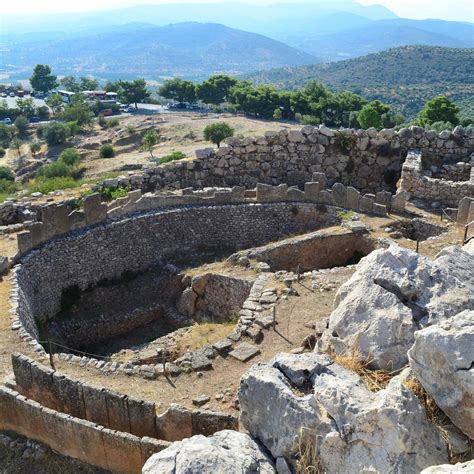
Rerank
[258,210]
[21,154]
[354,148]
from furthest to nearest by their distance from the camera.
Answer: [21,154] → [354,148] → [258,210]

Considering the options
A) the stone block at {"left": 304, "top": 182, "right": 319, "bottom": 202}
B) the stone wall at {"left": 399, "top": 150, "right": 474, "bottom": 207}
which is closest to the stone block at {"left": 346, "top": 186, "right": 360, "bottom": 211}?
the stone block at {"left": 304, "top": 182, "right": 319, "bottom": 202}

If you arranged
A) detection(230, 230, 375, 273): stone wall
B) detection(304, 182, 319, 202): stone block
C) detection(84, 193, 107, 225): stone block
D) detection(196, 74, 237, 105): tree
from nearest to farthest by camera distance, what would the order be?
detection(230, 230, 375, 273): stone wall
detection(84, 193, 107, 225): stone block
detection(304, 182, 319, 202): stone block
detection(196, 74, 237, 105): tree

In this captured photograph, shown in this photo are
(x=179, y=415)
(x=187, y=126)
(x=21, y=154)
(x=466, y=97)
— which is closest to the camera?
(x=179, y=415)

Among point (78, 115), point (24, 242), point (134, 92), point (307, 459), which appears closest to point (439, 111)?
point (24, 242)

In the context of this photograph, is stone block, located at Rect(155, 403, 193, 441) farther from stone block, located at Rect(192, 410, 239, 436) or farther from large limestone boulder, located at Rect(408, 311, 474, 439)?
large limestone boulder, located at Rect(408, 311, 474, 439)

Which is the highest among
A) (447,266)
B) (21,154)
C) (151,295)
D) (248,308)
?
(447,266)

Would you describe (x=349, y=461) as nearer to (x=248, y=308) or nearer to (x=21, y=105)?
(x=248, y=308)

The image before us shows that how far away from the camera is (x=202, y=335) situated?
15008 mm

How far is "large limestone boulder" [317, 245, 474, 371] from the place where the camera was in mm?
8602

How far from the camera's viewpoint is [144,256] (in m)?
19.5

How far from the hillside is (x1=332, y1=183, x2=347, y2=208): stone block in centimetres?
6475

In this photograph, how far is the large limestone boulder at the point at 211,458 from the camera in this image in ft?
23.3

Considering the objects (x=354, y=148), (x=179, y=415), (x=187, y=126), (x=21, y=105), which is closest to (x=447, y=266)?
(x=179, y=415)

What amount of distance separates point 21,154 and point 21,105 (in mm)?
30061
